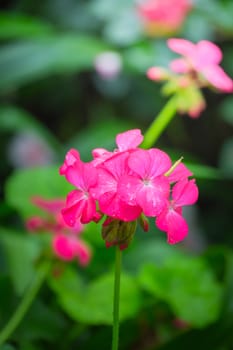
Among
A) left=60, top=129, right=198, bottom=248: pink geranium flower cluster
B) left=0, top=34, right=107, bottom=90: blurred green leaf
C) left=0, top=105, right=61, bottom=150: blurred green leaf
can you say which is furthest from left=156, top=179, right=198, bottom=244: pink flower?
left=0, top=105, right=61, bottom=150: blurred green leaf

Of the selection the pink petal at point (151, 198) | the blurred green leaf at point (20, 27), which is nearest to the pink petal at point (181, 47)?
the pink petal at point (151, 198)

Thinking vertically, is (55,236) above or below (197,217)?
above

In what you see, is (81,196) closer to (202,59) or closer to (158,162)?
(158,162)

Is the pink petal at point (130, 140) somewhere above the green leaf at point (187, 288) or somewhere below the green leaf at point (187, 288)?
above

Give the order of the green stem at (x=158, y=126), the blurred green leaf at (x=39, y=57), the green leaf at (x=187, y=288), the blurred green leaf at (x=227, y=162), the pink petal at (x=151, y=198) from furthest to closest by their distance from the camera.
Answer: the blurred green leaf at (x=227, y=162), the blurred green leaf at (x=39, y=57), the green leaf at (x=187, y=288), the green stem at (x=158, y=126), the pink petal at (x=151, y=198)

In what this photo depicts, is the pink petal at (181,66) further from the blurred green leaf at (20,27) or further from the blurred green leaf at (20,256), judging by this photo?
the blurred green leaf at (20,27)

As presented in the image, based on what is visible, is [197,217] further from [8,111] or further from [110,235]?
[110,235]

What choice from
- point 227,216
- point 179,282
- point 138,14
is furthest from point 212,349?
point 138,14
